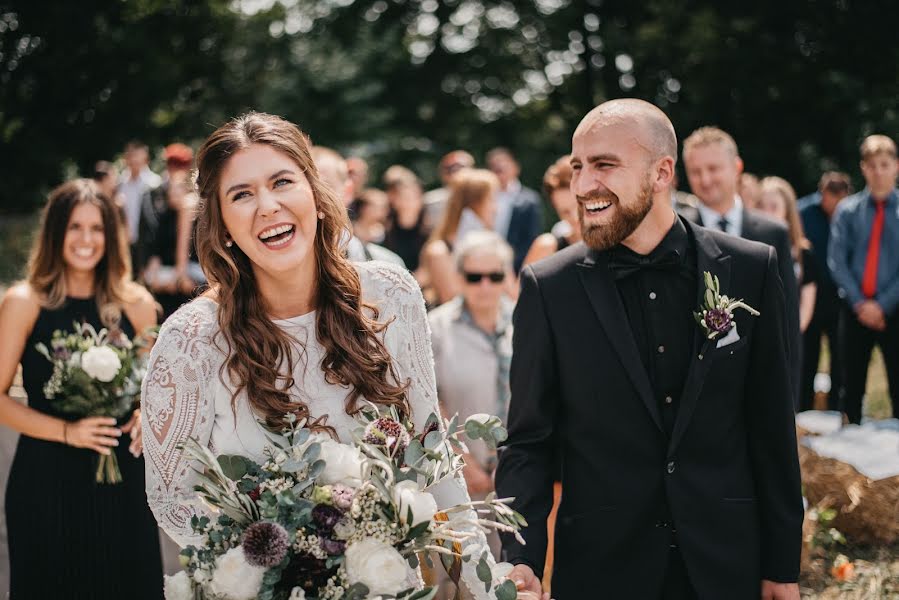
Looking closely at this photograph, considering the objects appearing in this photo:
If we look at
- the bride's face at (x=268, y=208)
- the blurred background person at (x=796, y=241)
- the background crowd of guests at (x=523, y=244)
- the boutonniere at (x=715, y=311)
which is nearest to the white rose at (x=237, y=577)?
the bride's face at (x=268, y=208)

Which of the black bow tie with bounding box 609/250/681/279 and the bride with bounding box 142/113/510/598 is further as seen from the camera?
the black bow tie with bounding box 609/250/681/279

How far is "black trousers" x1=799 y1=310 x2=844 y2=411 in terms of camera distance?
29.3ft

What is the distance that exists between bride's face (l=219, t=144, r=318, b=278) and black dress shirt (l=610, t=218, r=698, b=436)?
992 mm

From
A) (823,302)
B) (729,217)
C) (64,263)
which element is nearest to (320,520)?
(64,263)

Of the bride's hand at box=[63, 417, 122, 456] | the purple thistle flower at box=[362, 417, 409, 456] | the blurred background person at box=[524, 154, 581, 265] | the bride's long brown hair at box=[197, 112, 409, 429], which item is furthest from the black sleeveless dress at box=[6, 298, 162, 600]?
the blurred background person at box=[524, 154, 581, 265]

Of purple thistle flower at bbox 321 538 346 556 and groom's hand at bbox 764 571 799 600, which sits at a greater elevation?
purple thistle flower at bbox 321 538 346 556

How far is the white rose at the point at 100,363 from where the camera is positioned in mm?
4145

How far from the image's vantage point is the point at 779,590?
Result: 297 cm

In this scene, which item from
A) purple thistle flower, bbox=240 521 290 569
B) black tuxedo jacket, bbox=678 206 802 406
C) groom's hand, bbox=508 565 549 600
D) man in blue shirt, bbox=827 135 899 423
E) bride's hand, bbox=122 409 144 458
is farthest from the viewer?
man in blue shirt, bbox=827 135 899 423

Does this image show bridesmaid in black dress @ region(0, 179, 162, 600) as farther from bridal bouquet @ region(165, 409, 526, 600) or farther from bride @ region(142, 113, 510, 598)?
bridal bouquet @ region(165, 409, 526, 600)

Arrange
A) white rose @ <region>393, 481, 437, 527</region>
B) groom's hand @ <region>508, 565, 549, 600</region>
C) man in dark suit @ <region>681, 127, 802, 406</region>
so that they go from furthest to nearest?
man in dark suit @ <region>681, 127, 802, 406</region>
groom's hand @ <region>508, 565, 549, 600</region>
white rose @ <region>393, 481, 437, 527</region>

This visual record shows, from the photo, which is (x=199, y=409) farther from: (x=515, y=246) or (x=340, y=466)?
(x=515, y=246)

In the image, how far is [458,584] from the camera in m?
2.60

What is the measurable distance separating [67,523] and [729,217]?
3723 millimetres
